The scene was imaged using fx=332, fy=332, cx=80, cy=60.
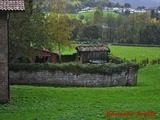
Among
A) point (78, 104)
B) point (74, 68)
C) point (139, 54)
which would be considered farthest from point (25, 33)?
point (139, 54)

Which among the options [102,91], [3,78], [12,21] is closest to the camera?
[3,78]

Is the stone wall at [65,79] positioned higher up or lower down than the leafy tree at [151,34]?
lower down

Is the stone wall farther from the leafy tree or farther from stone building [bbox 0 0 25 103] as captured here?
the leafy tree

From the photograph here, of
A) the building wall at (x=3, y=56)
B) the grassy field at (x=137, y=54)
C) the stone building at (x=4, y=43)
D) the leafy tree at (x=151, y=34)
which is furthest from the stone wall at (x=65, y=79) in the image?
the leafy tree at (x=151, y=34)

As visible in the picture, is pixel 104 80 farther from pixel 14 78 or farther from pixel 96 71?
pixel 14 78

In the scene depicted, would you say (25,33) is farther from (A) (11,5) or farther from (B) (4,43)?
(A) (11,5)

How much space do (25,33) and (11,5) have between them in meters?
14.3

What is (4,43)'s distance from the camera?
2084 centimetres

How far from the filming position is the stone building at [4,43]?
2002 centimetres

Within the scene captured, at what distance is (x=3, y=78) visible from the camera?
21125 millimetres

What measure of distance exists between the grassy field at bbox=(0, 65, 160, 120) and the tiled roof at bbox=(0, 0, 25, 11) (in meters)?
5.97

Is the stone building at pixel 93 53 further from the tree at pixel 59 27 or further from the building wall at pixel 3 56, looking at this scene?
the building wall at pixel 3 56

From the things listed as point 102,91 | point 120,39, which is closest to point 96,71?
point 102,91

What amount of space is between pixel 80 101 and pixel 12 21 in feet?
48.0
